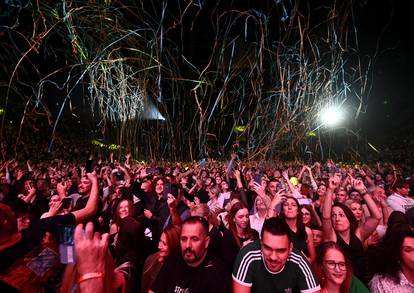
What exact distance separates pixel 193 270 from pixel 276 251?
A: 0.70m

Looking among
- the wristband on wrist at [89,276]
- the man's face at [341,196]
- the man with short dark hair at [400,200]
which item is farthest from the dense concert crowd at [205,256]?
the man with short dark hair at [400,200]

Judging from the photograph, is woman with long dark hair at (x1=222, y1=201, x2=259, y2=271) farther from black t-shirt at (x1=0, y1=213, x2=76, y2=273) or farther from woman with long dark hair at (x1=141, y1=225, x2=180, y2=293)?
black t-shirt at (x1=0, y1=213, x2=76, y2=273)

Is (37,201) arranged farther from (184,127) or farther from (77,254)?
(184,127)

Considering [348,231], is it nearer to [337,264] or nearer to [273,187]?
[337,264]

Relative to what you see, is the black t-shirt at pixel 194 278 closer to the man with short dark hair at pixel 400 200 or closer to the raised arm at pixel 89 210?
the raised arm at pixel 89 210

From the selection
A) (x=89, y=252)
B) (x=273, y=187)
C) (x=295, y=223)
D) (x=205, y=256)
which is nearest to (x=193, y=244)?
(x=205, y=256)

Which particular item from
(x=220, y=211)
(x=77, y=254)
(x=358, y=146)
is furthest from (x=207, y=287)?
(x=358, y=146)

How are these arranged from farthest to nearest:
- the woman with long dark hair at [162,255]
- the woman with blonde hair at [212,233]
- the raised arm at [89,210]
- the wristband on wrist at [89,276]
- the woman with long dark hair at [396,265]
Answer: the woman with blonde hair at [212,233] < the raised arm at [89,210] < the woman with long dark hair at [162,255] < the woman with long dark hair at [396,265] < the wristband on wrist at [89,276]

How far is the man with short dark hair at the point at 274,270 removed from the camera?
2.59 metres

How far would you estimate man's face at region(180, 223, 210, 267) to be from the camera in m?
2.74

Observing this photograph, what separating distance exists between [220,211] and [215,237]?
202 centimetres

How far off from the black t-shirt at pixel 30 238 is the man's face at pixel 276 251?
6.11ft

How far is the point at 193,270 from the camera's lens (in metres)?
2.74

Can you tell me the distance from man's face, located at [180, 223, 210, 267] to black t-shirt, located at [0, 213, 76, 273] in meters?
1.18
